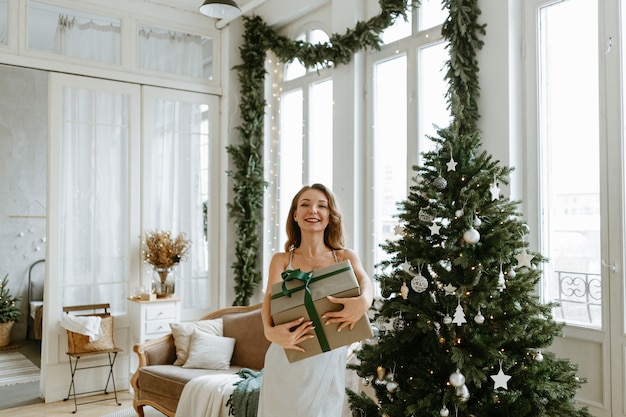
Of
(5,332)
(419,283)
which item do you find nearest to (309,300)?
(419,283)

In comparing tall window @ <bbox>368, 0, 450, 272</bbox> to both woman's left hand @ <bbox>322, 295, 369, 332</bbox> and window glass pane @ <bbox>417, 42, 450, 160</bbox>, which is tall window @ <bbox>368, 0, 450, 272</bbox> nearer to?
window glass pane @ <bbox>417, 42, 450, 160</bbox>

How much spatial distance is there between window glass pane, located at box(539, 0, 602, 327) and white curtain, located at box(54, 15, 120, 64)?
372 cm

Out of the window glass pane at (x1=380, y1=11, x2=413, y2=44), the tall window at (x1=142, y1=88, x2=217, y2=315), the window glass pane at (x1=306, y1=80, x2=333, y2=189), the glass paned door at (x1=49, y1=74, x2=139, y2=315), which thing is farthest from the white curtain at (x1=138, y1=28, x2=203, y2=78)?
the window glass pane at (x1=380, y1=11, x2=413, y2=44)

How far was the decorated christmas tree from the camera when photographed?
8.18 feet

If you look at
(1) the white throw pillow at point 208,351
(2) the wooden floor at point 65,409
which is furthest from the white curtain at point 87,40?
(2) the wooden floor at point 65,409

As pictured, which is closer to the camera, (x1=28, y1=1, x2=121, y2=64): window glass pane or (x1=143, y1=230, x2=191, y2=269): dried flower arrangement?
(x1=28, y1=1, x2=121, y2=64): window glass pane

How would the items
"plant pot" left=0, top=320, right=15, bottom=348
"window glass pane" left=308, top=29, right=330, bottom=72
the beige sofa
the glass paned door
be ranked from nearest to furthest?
1. the beige sofa
2. the glass paned door
3. "window glass pane" left=308, top=29, right=330, bottom=72
4. "plant pot" left=0, top=320, right=15, bottom=348

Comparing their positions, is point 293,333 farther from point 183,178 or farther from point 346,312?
point 183,178

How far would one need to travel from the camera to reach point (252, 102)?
5.78 meters

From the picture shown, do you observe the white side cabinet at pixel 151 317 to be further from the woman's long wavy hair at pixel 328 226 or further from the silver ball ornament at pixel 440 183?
the silver ball ornament at pixel 440 183

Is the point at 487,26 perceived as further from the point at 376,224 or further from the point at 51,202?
the point at 51,202

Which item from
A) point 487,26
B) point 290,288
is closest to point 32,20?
point 487,26

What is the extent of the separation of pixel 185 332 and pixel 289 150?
2.10m

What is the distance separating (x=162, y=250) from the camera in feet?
17.2
